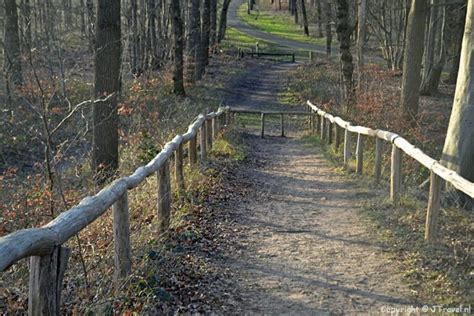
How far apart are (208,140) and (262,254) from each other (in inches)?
299

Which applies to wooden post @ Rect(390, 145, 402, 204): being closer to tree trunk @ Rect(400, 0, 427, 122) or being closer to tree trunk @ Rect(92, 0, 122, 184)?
tree trunk @ Rect(92, 0, 122, 184)

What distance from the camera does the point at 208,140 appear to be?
14477mm

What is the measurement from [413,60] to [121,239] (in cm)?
1373

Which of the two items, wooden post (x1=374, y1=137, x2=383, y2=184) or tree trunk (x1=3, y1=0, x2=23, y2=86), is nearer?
wooden post (x1=374, y1=137, x2=383, y2=184)

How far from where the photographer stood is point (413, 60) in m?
16.7

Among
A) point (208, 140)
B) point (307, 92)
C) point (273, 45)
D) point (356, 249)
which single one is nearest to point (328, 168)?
point (208, 140)

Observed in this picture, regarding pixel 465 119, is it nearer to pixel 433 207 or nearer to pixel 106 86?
pixel 433 207

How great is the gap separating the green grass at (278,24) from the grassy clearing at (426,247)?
55.5 m

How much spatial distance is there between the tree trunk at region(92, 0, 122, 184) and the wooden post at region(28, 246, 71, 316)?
7.09 m

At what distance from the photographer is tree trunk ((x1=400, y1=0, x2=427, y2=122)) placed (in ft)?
54.0

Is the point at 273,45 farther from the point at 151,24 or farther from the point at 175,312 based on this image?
the point at 175,312

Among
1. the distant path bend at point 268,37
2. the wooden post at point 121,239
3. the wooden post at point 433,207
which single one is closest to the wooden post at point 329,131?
the wooden post at point 433,207

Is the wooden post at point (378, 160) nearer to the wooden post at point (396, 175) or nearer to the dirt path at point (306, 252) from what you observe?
the dirt path at point (306, 252)

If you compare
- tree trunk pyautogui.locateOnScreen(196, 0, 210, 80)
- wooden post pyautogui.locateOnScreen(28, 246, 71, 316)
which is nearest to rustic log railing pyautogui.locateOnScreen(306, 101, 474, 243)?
wooden post pyautogui.locateOnScreen(28, 246, 71, 316)
